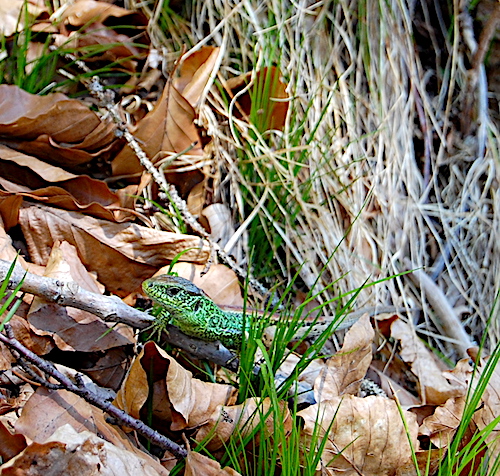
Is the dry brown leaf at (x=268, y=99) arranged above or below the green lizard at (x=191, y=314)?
above

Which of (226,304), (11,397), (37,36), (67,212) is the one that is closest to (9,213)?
(67,212)

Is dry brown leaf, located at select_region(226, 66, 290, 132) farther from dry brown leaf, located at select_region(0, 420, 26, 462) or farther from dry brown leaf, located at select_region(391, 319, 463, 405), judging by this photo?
dry brown leaf, located at select_region(0, 420, 26, 462)

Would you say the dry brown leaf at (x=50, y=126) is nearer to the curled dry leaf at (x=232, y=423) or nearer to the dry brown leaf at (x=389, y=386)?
the curled dry leaf at (x=232, y=423)

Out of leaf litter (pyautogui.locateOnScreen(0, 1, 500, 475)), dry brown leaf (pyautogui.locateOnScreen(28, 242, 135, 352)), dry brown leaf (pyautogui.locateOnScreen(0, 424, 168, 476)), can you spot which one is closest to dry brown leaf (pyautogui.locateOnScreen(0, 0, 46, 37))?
leaf litter (pyautogui.locateOnScreen(0, 1, 500, 475))

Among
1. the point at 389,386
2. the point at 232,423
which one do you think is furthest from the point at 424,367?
the point at 232,423

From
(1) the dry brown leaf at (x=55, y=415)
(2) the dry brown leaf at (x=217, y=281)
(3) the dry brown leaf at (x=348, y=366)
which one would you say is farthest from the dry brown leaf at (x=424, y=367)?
(1) the dry brown leaf at (x=55, y=415)
